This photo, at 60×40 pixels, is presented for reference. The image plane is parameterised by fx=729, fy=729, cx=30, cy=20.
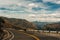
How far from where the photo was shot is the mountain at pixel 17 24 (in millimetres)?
30047

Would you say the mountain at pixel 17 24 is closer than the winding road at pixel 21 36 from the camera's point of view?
Yes

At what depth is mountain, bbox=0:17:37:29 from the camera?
98.6 feet

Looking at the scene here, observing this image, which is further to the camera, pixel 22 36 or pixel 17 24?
pixel 22 36

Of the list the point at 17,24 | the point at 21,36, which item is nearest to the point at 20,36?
the point at 21,36

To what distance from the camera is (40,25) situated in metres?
30.0

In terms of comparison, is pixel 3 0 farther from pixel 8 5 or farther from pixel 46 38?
pixel 46 38

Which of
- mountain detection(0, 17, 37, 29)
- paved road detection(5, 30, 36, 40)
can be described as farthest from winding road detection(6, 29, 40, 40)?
mountain detection(0, 17, 37, 29)

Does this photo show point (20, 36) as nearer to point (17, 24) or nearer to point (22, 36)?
point (22, 36)

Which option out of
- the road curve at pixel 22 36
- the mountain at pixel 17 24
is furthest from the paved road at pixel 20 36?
the mountain at pixel 17 24

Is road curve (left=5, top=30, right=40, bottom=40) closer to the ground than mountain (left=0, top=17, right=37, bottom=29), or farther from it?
closer to the ground

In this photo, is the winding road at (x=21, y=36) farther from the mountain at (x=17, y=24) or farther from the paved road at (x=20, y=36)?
the mountain at (x=17, y=24)

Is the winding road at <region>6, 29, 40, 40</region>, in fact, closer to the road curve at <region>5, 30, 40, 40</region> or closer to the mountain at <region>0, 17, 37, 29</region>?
the road curve at <region>5, 30, 40, 40</region>

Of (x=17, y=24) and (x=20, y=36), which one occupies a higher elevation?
(x=17, y=24)

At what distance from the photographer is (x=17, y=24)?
1187 inches
